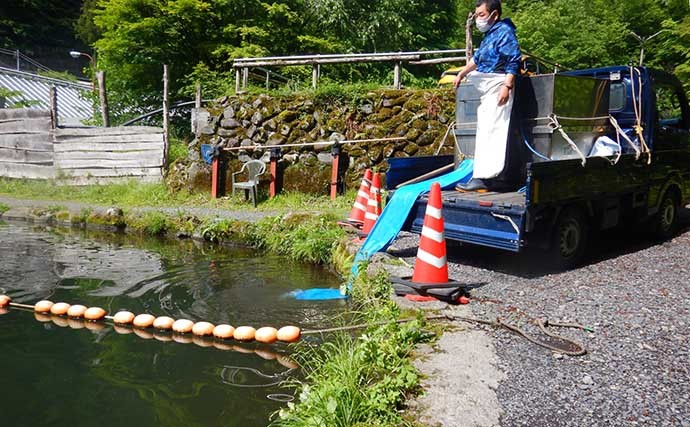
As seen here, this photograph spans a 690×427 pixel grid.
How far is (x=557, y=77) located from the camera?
20.5ft

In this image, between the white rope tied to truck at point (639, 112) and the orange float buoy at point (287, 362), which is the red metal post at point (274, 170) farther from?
the orange float buoy at point (287, 362)

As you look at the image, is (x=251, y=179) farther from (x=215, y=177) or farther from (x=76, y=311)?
(x=76, y=311)

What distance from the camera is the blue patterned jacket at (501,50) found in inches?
233

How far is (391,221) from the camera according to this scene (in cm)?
659

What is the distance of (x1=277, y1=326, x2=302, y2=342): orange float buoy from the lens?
480 centimetres

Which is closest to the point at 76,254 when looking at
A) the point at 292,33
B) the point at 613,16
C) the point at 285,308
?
the point at 285,308

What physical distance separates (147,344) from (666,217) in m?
6.93

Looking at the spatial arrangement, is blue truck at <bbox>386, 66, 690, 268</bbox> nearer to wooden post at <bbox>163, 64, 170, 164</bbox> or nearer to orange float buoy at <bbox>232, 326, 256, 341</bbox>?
orange float buoy at <bbox>232, 326, 256, 341</bbox>

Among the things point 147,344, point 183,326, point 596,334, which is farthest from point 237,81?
point 596,334

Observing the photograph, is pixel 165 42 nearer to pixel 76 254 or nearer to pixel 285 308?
pixel 76 254

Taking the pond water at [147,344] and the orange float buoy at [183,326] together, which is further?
the orange float buoy at [183,326]

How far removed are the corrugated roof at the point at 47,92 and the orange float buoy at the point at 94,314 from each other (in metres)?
20.8

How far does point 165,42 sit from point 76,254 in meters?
11.4

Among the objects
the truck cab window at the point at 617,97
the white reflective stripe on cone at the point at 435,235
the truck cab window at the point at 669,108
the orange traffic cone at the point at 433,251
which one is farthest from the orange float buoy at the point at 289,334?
the truck cab window at the point at 669,108
